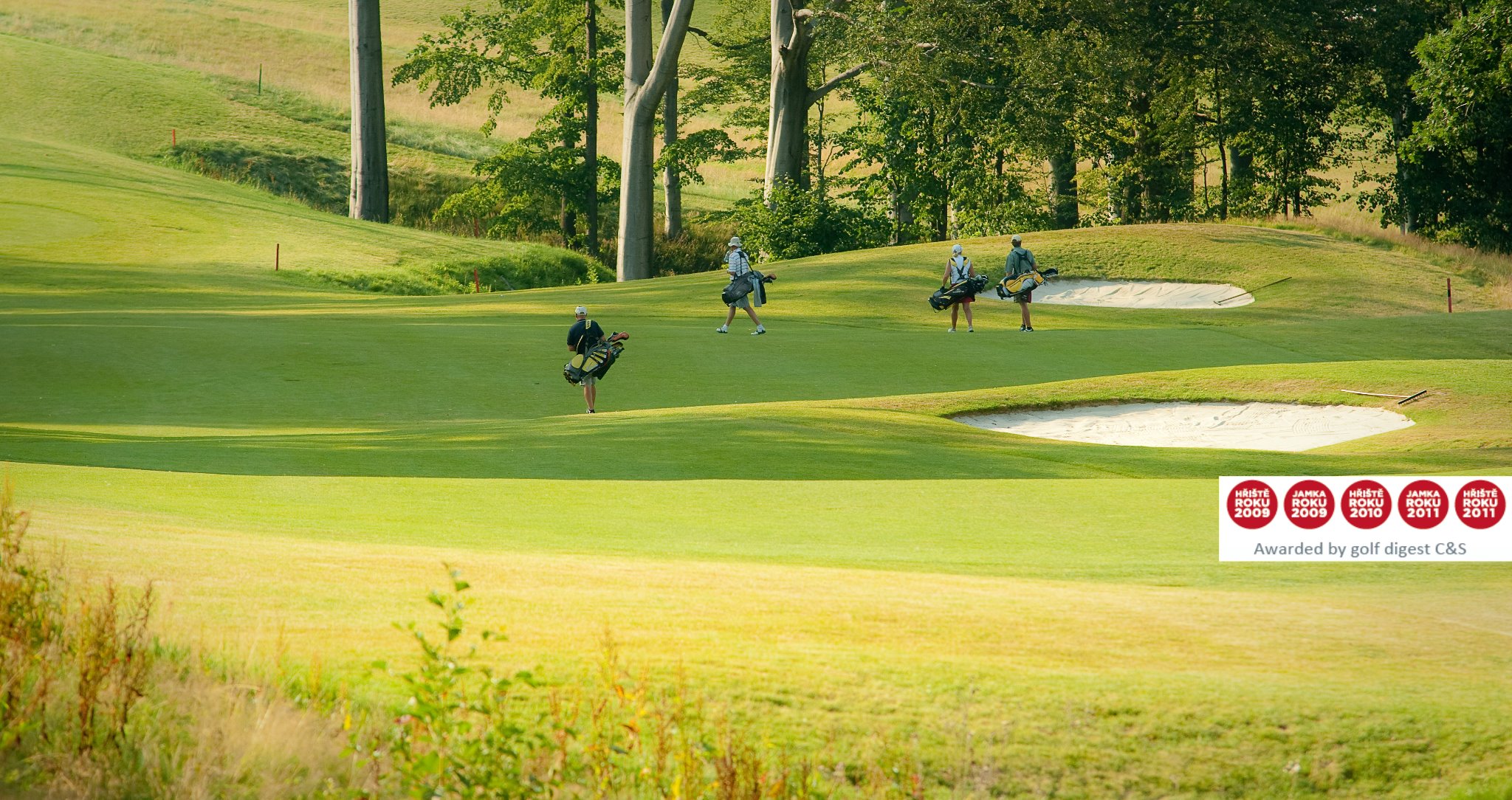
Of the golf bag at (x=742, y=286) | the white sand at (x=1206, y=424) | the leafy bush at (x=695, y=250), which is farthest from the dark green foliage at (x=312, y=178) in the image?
the white sand at (x=1206, y=424)

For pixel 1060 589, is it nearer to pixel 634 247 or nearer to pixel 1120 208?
pixel 634 247

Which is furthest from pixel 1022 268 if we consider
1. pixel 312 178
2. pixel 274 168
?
pixel 274 168

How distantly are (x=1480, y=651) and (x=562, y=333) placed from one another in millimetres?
22560

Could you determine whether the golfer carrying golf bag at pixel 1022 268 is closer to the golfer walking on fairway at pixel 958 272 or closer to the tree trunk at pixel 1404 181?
the golfer walking on fairway at pixel 958 272

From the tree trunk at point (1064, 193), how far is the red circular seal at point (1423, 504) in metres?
46.7

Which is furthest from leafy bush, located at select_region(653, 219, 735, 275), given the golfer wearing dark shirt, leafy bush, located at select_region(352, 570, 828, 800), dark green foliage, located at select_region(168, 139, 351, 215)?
leafy bush, located at select_region(352, 570, 828, 800)

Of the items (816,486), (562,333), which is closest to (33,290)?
(562,333)

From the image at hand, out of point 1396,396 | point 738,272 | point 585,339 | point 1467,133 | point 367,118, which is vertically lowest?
point 1396,396

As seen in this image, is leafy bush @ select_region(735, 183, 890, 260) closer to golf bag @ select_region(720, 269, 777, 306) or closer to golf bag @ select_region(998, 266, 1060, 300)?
golf bag @ select_region(998, 266, 1060, 300)

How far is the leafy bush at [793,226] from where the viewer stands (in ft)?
161

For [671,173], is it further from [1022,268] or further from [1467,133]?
[1022,268]

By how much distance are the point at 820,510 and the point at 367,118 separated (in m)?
43.8

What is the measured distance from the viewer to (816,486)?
13711 mm

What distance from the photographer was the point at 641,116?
47.3m
